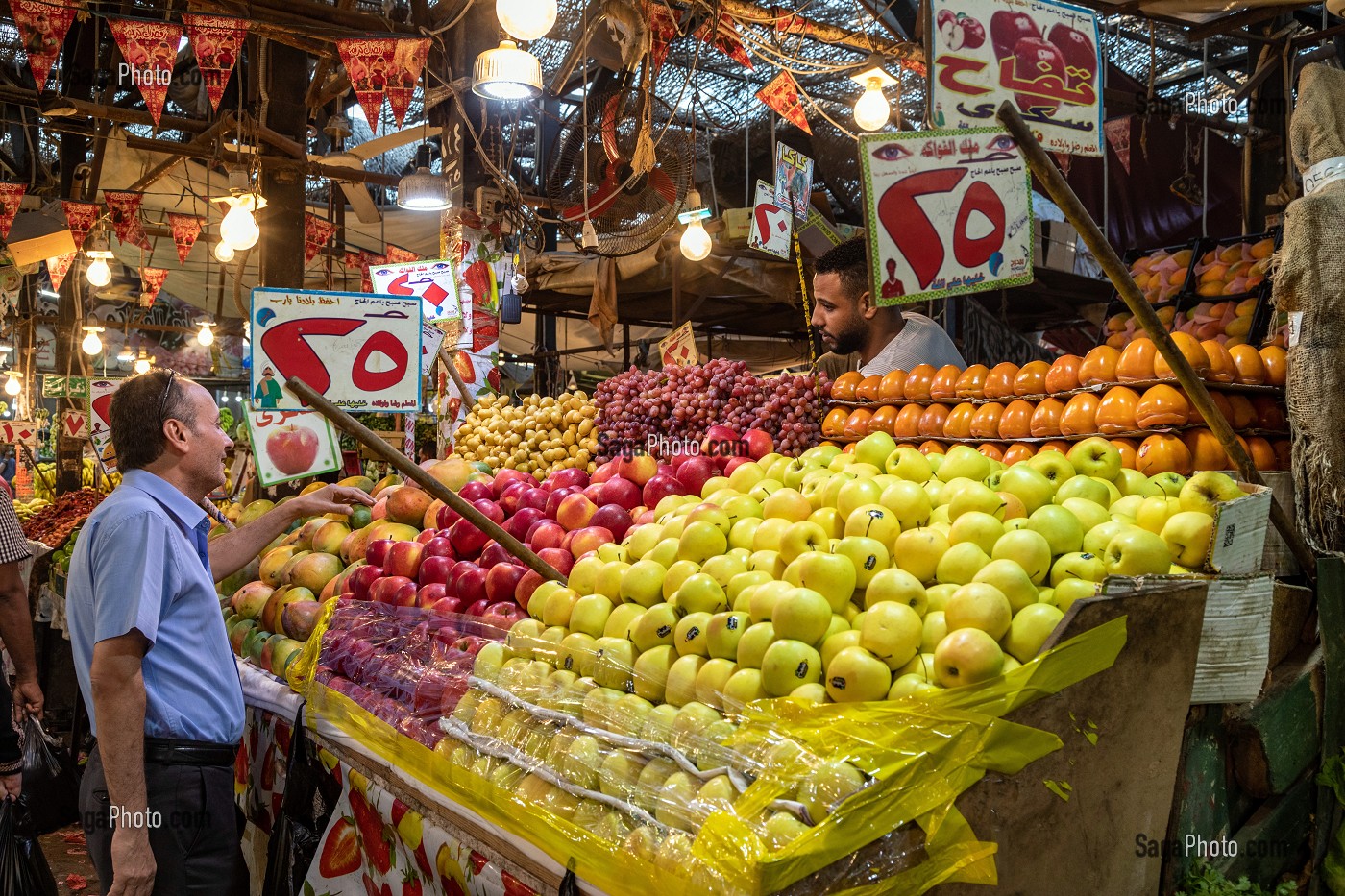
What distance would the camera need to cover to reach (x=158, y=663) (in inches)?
91.3

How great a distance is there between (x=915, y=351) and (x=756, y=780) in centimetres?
268

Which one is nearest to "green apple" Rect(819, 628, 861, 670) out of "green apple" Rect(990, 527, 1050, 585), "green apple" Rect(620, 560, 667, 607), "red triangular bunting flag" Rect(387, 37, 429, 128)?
"green apple" Rect(990, 527, 1050, 585)

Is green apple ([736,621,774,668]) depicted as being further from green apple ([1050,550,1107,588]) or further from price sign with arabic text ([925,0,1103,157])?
price sign with arabic text ([925,0,1103,157])

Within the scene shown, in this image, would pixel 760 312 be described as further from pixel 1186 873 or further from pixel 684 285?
pixel 1186 873

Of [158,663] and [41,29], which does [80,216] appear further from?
[158,663]

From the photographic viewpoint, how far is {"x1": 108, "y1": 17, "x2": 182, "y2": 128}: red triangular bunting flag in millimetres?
5859

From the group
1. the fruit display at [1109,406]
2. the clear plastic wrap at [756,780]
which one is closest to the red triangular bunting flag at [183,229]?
the fruit display at [1109,406]

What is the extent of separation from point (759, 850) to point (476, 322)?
6.05 meters

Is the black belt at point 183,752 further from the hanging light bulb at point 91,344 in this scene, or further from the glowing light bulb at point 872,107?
the hanging light bulb at point 91,344

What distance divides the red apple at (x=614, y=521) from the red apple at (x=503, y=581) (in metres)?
0.30

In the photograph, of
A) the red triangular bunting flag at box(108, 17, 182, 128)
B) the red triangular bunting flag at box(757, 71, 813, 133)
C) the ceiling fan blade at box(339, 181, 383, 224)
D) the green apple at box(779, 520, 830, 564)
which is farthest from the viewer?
the ceiling fan blade at box(339, 181, 383, 224)

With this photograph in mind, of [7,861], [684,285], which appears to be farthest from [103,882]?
[684,285]

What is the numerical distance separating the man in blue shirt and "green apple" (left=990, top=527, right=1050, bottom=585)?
6.25 feet

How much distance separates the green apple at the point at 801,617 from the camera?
1.90 meters
